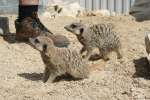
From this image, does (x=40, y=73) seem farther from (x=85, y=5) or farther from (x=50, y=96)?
(x=85, y=5)

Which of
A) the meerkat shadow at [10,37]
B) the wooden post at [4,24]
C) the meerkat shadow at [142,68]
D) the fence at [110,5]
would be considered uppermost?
the fence at [110,5]

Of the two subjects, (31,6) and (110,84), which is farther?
(31,6)

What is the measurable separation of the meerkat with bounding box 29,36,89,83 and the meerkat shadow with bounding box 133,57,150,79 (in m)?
0.52

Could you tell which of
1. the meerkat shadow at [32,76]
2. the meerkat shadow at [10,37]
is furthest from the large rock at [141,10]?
the meerkat shadow at [32,76]

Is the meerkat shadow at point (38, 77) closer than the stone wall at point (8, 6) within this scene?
Yes

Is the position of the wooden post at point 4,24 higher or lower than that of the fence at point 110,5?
lower

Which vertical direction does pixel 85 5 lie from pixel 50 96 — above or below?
above

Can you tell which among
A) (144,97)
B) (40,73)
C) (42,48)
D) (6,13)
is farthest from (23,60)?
(6,13)

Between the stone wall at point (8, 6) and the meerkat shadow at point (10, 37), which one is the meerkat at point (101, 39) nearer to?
the meerkat shadow at point (10, 37)

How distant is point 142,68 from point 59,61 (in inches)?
33.9

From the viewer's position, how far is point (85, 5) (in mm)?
9406

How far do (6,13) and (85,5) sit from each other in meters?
1.33

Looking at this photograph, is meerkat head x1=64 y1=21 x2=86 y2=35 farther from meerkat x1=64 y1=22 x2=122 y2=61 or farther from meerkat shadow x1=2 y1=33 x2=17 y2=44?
meerkat shadow x1=2 y1=33 x2=17 y2=44

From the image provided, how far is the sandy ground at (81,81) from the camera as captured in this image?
492 cm
